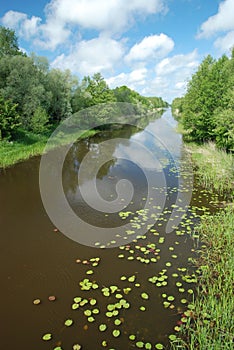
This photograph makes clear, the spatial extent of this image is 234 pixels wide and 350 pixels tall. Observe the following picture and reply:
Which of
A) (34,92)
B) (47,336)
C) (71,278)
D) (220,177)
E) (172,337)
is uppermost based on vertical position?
(34,92)

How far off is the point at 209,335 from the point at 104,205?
614 cm

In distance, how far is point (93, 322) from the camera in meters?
4.28

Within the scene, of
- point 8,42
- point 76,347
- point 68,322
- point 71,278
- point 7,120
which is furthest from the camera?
point 8,42

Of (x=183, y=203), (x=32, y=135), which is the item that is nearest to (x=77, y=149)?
(x=32, y=135)

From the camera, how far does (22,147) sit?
58.8 feet

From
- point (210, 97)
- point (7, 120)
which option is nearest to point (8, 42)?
point (7, 120)

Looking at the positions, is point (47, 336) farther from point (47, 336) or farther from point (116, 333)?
point (116, 333)

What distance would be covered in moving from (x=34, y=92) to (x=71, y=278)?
19643 millimetres

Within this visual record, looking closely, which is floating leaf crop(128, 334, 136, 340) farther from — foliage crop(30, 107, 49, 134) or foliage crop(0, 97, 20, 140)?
foliage crop(30, 107, 49, 134)

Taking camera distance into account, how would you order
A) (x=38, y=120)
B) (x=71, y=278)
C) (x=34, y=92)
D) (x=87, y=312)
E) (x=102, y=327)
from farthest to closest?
(x=34, y=92)
(x=38, y=120)
(x=71, y=278)
(x=87, y=312)
(x=102, y=327)

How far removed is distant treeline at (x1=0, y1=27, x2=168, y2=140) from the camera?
18.8m

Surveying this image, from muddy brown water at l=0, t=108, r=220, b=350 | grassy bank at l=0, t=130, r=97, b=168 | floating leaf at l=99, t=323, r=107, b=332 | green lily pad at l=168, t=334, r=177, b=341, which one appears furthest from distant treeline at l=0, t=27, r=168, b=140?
green lily pad at l=168, t=334, r=177, b=341

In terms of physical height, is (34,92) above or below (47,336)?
above

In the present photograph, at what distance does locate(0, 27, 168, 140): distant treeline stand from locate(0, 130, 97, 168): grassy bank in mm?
645
